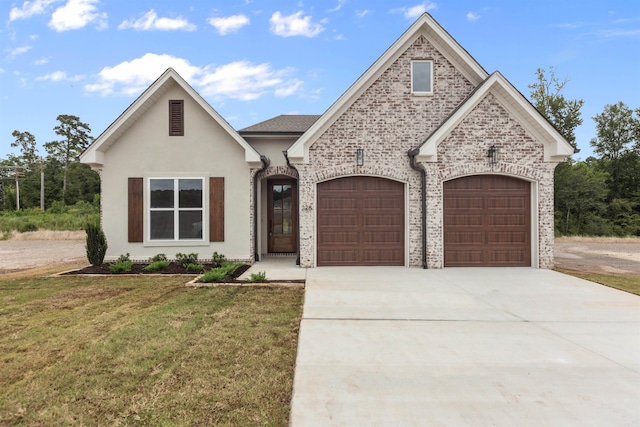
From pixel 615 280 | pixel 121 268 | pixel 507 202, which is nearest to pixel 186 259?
pixel 121 268

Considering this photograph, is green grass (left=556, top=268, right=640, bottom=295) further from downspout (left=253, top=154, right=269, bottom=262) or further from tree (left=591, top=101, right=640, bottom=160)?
tree (left=591, top=101, right=640, bottom=160)

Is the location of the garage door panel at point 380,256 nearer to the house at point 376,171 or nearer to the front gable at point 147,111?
the house at point 376,171

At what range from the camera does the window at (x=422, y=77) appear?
10.1m

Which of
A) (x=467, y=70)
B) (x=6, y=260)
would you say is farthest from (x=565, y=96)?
(x=6, y=260)

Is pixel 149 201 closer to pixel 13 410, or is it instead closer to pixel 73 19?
pixel 13 410

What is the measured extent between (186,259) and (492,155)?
9.32 metres

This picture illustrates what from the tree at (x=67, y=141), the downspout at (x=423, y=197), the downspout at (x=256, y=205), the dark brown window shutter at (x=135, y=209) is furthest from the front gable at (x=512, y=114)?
the tree at (x=67, y=141)

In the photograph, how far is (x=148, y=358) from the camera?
380 centimetres

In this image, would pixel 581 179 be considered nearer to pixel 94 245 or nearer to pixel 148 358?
pixel 94 245

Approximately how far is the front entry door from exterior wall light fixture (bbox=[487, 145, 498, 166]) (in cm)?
640

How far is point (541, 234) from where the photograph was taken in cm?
950

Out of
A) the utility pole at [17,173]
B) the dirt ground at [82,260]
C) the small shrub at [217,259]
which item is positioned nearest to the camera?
the small shrub at [217,259]

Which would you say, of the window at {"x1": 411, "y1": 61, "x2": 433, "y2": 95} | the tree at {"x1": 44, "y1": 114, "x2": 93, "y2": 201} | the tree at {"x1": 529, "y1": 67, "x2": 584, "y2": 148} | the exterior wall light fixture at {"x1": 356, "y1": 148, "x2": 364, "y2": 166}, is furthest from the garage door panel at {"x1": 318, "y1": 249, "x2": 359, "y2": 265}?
the tree at {"x1": 44, "y1": 114, "x2": 93, "y2": 201}

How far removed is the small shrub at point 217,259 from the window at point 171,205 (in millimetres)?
1117
